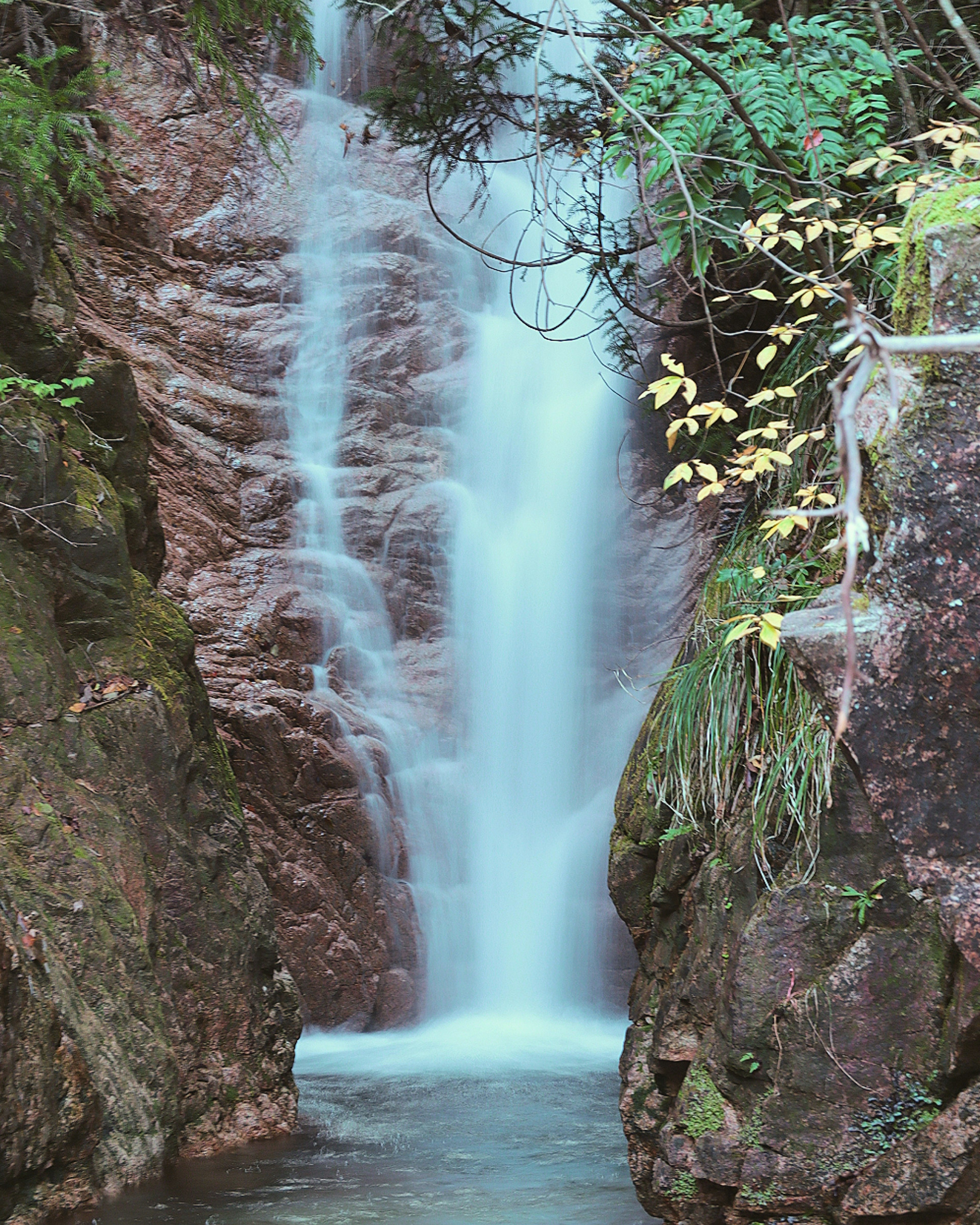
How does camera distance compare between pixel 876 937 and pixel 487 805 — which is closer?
pixel 876 937

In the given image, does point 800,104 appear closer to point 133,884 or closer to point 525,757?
point 133,884

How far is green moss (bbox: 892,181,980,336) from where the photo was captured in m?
2.97

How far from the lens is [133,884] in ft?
15.1

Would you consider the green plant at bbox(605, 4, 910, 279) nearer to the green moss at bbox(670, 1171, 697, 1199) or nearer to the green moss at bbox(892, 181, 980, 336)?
the green moss at bbox(892, 181, 980, 336)

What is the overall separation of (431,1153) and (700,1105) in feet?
5.59

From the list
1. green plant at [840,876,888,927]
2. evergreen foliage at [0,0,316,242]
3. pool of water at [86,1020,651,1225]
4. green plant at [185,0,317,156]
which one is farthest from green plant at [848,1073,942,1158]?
green plant at [185,0,317,156]

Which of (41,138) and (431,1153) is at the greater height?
(41,138)

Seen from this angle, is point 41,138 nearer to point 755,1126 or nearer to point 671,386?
point 671,386

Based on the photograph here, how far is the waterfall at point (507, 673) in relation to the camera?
26.6ft

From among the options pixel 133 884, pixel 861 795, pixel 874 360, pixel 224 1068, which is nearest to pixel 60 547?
pixel 133 884

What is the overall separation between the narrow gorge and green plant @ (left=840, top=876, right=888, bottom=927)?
45mm

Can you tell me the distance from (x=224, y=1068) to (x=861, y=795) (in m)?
3.10

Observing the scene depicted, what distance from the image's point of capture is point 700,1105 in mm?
3729

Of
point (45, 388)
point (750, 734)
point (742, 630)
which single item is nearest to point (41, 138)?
point (45, 388)
